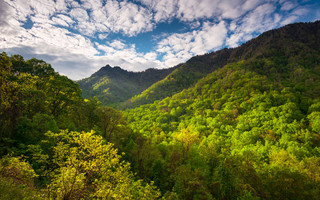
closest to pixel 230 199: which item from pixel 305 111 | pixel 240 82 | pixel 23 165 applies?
pixel 23 165

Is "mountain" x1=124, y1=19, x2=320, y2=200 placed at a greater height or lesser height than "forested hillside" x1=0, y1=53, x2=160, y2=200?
lesser

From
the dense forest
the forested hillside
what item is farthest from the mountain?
the forested hillside

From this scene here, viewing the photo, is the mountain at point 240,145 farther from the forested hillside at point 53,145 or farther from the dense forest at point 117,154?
the forested hillside at point 53,145

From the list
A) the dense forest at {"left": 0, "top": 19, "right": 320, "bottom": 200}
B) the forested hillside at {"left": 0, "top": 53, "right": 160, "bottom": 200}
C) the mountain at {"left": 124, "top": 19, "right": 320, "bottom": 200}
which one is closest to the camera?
the forested hillside at {"left": 0, "top": 53, "right": 160, "bottom": 200}

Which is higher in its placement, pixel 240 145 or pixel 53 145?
pixel 53 145

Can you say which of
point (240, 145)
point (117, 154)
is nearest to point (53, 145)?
point (117, 154)

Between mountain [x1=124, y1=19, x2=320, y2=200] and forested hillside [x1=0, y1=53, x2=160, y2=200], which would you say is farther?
mountain [x1=124, y1=19, x2=320, y2=200]

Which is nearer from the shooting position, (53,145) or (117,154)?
(53,145)

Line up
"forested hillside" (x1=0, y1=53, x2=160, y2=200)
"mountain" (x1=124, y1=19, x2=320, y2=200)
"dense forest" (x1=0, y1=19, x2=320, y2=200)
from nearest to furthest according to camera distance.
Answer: "forested hillside" (x1=0, y1=53, x2=160, y2=200) → "dense forest" (x1=0, y1=19, x2=320, y2=200) → "mountain" (x1=124, y1=19, x2=320, y2=200)

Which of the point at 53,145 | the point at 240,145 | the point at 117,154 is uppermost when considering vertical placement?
the point at 53,145

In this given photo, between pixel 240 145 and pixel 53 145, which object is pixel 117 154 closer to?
pixel 53 145

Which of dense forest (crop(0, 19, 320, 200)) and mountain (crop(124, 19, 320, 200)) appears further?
mountain (crop(124, 19, 320, 200))

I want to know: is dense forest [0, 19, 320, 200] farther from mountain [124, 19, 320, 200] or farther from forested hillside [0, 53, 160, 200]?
mountain [124, 19, 320, 200]

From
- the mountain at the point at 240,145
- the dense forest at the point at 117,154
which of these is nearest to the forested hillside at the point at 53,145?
the dense forest at the point at 117,154
